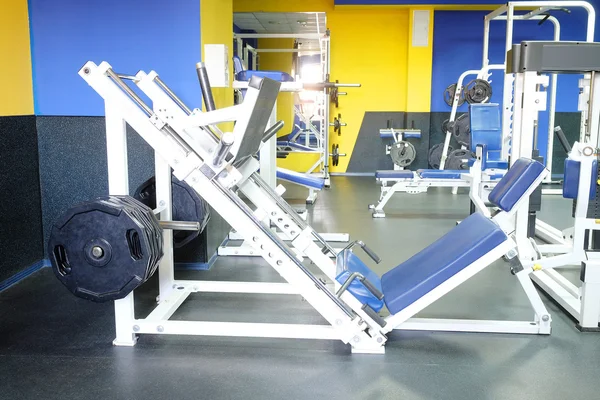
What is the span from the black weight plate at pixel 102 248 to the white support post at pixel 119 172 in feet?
0.54

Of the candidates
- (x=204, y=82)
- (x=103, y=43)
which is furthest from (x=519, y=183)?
(x=103, y=43)

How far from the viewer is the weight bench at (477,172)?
449 cm

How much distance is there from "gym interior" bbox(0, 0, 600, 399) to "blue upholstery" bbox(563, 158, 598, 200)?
0.01 metres

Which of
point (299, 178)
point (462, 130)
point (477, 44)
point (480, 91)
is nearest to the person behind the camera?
point (299, 178)

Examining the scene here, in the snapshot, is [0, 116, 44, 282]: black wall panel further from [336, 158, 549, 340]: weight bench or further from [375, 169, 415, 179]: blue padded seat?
[375, 169, 415, 179]: blue padded seat

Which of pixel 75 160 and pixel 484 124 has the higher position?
pixel 484 124

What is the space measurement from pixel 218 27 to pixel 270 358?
2.32m

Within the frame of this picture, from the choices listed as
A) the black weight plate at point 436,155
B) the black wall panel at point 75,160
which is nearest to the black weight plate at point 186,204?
the black wall panel at point 75,160

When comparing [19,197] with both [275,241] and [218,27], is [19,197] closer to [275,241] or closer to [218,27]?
[218,27]

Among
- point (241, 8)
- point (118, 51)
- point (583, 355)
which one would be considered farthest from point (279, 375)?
point (241, 8)

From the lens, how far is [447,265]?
214 cm

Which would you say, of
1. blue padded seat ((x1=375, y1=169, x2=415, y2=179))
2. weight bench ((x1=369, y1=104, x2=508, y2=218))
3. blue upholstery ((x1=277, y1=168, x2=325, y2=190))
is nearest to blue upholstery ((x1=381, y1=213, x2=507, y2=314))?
weight bench ((x1=369, y1=104, x2=508, y2=218))

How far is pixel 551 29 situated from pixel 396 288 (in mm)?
6782

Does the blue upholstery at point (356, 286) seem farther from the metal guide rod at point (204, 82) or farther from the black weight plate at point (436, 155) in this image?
the black weight plate at point (436, 155)
